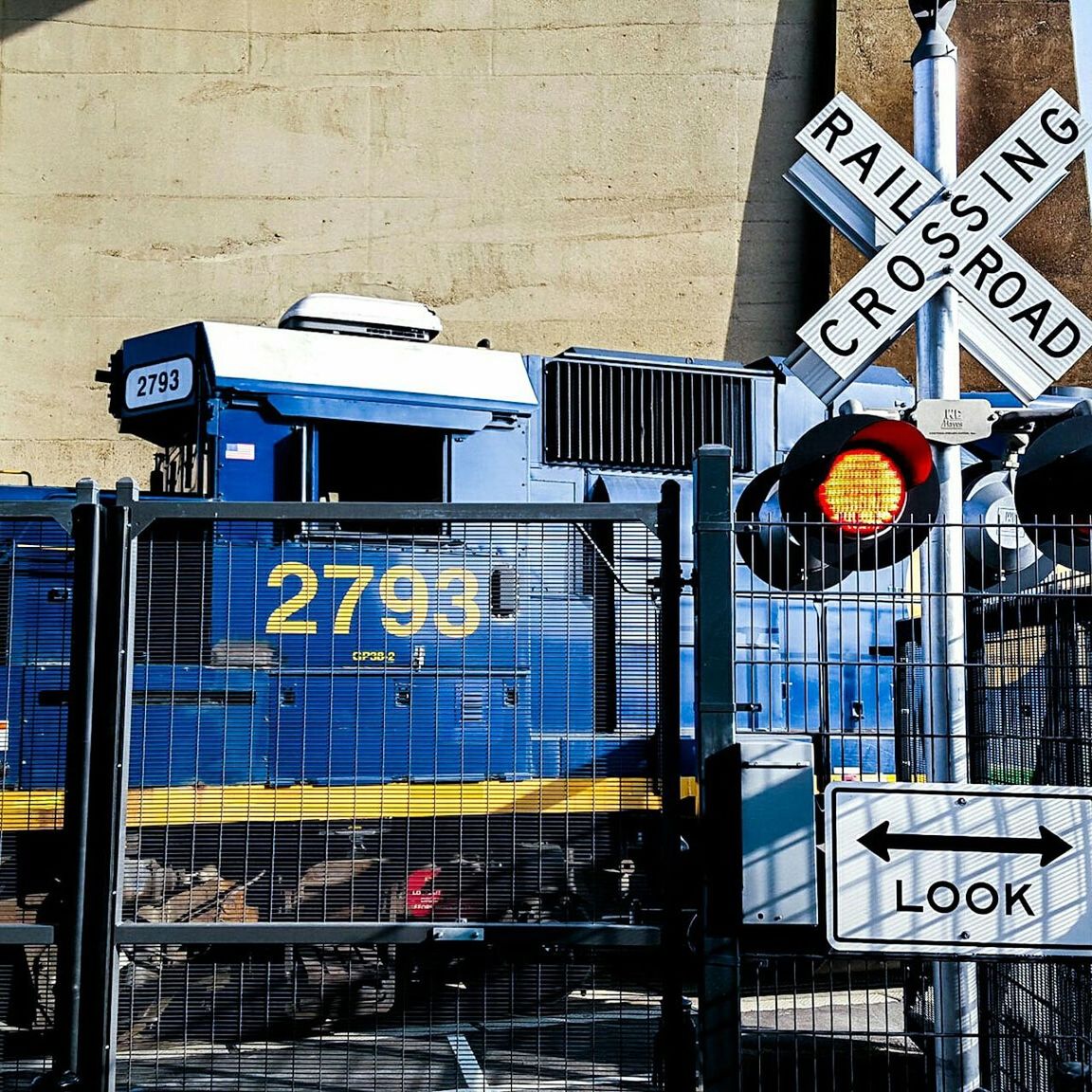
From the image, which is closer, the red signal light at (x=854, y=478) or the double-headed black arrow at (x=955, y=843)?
the double-headed black arrow at (x=955, y=843)

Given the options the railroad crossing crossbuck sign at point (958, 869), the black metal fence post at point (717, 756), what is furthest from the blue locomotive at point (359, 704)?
the railroad crossing crossbuck sign at point (958, 869)

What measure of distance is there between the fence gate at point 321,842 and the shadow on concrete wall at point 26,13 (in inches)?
487

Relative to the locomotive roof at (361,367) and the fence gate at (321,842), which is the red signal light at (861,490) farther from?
the locomotive roof at (361,367)

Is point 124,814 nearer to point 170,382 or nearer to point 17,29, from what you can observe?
point 170,382

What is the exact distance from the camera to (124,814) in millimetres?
4070

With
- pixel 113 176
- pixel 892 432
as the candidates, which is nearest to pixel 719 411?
pixel 892 432

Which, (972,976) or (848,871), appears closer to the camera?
(848,871)

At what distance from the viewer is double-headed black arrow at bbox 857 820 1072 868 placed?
13.3ft

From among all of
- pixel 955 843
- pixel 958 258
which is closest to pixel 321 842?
pixel 955 843

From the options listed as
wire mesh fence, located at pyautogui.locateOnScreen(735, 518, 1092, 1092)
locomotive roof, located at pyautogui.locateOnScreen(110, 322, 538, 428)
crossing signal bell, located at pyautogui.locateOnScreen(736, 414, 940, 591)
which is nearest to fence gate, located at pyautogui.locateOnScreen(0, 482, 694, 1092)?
wire mesh fence, located at pyautogui.locateOnScreen(735, 518, 1092, 1092)

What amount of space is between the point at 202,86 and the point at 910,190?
11914 millimetres

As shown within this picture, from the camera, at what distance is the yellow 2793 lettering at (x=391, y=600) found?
5070 mm

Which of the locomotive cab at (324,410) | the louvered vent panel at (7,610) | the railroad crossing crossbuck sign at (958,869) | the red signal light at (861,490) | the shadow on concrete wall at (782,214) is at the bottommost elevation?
the railroad crossing crossbuck sign at (958,869)

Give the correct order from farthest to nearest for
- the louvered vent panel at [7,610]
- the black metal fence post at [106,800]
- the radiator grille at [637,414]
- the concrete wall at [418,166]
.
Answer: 1. the concrete wall at [418,166]
2. the radiator grille at [637,414]
3. the louvered vent panel at [7,610]
4. the black metal fence post at [106,800]
